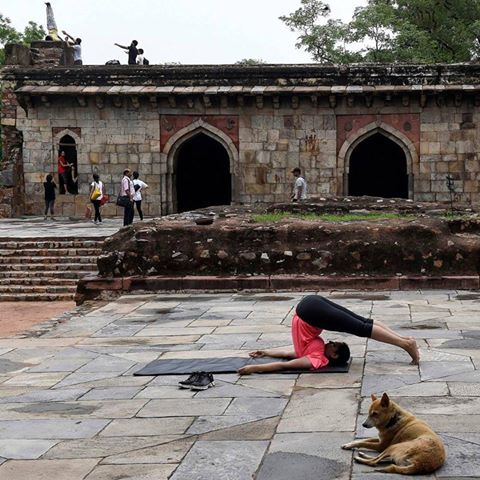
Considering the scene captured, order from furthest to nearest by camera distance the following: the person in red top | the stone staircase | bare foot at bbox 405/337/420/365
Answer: the person in red top
the stone staircase
bare foot at bbox 405/337/420/365

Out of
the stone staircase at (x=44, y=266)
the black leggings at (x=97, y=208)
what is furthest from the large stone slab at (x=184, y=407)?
the black leggings at (x=97, y=208)

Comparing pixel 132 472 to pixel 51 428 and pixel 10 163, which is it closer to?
pixel 51 428

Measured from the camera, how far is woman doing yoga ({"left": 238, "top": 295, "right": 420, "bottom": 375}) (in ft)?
20.6

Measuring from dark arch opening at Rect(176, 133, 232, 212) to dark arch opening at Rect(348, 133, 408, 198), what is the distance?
14.2 ft

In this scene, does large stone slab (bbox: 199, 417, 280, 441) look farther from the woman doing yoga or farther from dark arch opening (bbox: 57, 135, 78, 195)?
dark arch opening (bbox: 57, 135, 78, 195)

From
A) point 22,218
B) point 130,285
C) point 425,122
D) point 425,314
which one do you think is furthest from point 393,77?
point 425,314

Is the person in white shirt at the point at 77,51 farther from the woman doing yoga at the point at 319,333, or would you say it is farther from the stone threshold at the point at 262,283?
the woman doing yoga at the point at 319,333

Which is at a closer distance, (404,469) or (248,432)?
(404,469)

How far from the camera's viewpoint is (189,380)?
6.27 meters

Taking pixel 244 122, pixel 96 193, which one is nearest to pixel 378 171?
pixel 244 122

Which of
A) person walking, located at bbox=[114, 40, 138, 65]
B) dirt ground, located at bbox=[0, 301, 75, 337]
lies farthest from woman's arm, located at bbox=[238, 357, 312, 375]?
person walking, located at bbox=[114, 40, 138, 65]

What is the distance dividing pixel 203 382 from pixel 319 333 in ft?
3.24

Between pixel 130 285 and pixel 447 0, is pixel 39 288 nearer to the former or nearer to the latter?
pixel 130 285

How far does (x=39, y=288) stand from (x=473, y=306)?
28.3 ft
